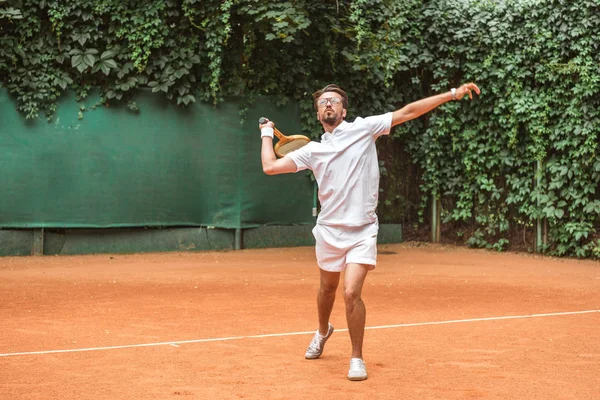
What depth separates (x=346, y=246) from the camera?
5938 millimetres

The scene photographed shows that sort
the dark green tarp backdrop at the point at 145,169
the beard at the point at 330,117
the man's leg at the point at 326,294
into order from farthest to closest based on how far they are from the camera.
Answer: the dark green tarp backdrop at the point at 145,169, the man's leg at the point at 326,294, the beard at the point at 330,117

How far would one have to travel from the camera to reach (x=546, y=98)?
13.5 m

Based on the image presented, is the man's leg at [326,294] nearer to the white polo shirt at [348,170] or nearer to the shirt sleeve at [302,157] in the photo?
the white polo shirt at [348,170]

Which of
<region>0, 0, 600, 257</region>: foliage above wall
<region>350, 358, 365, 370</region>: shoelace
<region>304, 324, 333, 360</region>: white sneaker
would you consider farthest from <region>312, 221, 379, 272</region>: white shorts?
<region>0, 0, 600, 257</region>: foliage above wall

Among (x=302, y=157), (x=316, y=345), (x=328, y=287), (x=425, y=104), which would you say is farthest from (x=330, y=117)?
(x=316, y=345)

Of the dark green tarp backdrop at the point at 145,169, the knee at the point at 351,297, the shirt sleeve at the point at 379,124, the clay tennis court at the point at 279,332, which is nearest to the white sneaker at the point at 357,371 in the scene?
the clay tennis court at the point at 279,332

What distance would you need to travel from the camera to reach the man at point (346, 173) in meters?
5.90

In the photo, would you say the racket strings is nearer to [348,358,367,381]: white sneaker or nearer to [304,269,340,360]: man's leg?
[304,269,340,360]: man's leg

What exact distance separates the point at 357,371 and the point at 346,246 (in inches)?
34.3

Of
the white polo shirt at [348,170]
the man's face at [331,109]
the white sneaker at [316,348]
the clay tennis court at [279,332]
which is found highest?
the man's face at [331,109]

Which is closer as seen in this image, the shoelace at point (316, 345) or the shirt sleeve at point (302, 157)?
the shirt sleeve at point (302, 157)

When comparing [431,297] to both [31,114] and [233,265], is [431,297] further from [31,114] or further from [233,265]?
[31,114]

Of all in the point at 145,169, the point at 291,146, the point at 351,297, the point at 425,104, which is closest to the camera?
the point at 351,297

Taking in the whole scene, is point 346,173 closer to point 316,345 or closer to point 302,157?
point 302,157
